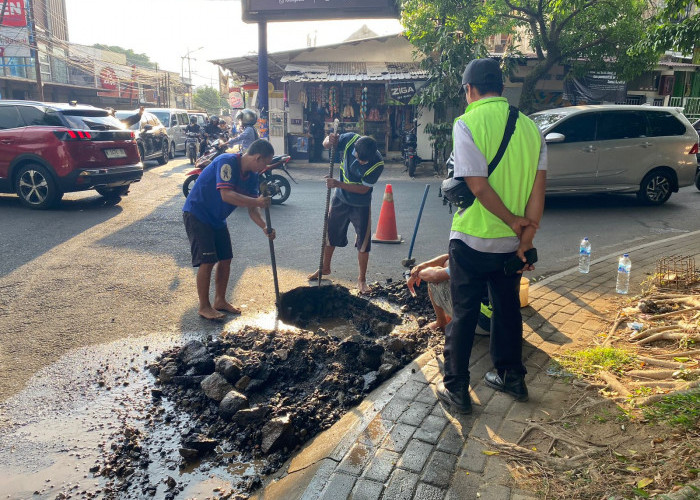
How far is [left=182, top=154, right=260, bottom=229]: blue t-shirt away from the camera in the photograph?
493cm

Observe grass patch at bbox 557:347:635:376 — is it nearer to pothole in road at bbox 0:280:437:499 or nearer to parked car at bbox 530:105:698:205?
pothole in road at bbox 0:280:437:499

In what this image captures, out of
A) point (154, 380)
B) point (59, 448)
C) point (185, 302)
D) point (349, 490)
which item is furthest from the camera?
point (185, 302)

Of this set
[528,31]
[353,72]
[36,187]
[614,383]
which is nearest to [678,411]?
[614,383]

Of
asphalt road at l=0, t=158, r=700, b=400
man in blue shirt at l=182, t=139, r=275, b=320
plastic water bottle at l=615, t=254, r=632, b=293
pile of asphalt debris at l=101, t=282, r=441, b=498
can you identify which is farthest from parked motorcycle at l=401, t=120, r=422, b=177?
pile of asphalt debris at l=101, t=282, r=441, b=498

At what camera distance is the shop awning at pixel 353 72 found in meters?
17.4

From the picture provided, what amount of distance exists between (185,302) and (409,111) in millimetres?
15526

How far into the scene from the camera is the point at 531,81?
15.9 m

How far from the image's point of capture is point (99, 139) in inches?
376

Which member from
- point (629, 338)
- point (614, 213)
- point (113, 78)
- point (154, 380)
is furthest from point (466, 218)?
point (113, 78)

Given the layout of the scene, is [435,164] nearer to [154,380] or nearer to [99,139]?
[99,139]

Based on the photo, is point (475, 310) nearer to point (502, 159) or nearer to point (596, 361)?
point (502, 159)

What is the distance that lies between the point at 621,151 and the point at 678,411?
8.72 meters

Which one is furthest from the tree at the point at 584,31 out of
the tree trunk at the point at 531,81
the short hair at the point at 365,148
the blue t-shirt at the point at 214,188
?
the blue t-shirt at the point at 214,188

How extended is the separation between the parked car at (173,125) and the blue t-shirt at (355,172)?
1539 centimetres
